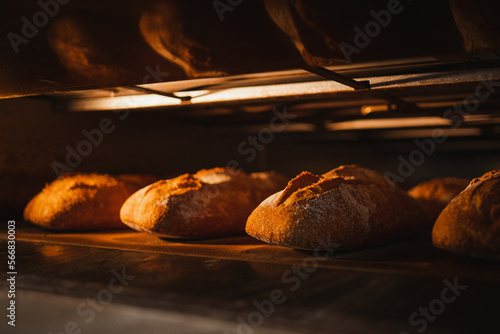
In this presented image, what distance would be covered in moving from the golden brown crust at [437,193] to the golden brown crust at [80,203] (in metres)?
1.29

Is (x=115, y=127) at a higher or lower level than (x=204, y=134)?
higher

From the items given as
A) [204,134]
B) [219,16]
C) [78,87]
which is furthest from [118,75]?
[204,134]

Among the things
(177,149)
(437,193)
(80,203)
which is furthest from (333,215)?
(177,149)

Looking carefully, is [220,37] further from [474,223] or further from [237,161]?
[237,161]

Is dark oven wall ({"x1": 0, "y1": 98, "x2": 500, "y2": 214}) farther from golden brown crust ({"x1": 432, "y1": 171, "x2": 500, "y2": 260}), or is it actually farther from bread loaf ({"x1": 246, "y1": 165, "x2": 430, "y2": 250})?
golden brown crust ({"x1": 432, "y1": 171, "x2": 500, "y2": 260})

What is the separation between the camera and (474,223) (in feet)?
4.03

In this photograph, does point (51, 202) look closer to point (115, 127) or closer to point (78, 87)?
point (78, 87)

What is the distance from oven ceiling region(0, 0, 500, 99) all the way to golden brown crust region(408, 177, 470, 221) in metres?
0.70

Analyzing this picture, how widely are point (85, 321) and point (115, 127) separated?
6.09ft

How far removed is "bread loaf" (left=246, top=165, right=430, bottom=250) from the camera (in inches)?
→ 54.1

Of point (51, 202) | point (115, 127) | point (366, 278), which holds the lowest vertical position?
point (366, 278)

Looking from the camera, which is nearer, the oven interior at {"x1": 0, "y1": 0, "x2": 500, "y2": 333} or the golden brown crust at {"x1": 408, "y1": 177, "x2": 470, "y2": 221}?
the oven interior at {"x1": 0, "y1": 0, "x2": 500, "y2": 333}

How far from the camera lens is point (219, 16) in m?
1.15

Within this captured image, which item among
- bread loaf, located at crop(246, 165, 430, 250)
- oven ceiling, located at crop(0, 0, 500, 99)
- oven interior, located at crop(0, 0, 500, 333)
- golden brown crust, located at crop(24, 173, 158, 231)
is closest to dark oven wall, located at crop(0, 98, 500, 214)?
oven interior, located at crop(0, 0, 500, 333)
